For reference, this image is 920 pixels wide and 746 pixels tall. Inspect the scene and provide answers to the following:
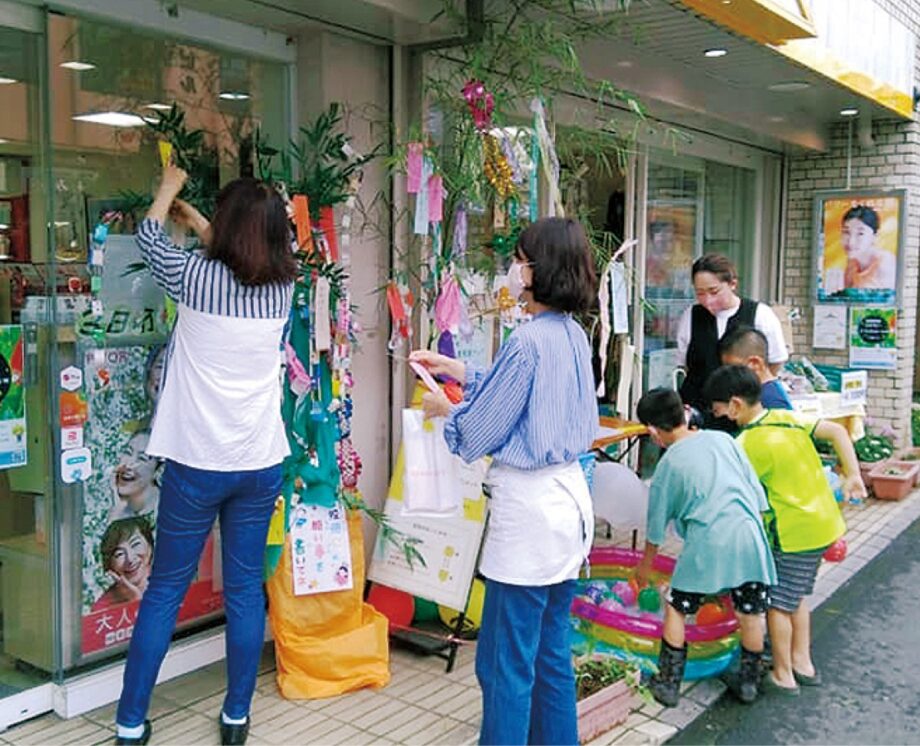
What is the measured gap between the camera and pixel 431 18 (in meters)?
4.01

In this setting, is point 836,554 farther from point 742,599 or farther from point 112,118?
point 112,118

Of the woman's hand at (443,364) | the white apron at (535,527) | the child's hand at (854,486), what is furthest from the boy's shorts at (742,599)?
the woman's hand at (443,364)

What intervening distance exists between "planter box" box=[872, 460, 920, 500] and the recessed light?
3.02 metres

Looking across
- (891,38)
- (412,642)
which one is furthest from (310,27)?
(891,38)

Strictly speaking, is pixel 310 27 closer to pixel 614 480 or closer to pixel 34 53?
pixel 34 53

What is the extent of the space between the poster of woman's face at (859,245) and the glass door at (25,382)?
6.91m

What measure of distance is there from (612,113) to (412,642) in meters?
3.51

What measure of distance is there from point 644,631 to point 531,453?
5.56 ft

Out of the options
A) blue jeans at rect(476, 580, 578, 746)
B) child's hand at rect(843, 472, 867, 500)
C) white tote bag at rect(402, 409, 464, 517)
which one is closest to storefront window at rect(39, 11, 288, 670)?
white tote bag at rect(402, 409, 464, 517)

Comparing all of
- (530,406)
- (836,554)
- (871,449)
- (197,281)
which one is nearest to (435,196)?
(197,281)

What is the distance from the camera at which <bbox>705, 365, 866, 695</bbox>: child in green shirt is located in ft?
12.9

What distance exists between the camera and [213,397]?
122 inches

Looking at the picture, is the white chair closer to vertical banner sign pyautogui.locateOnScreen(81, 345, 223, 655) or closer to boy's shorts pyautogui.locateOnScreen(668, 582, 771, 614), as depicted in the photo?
boy's shorts pyautogui.locateOnScreen(668, 582, 771, 614)

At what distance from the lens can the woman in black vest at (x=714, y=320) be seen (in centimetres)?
463
